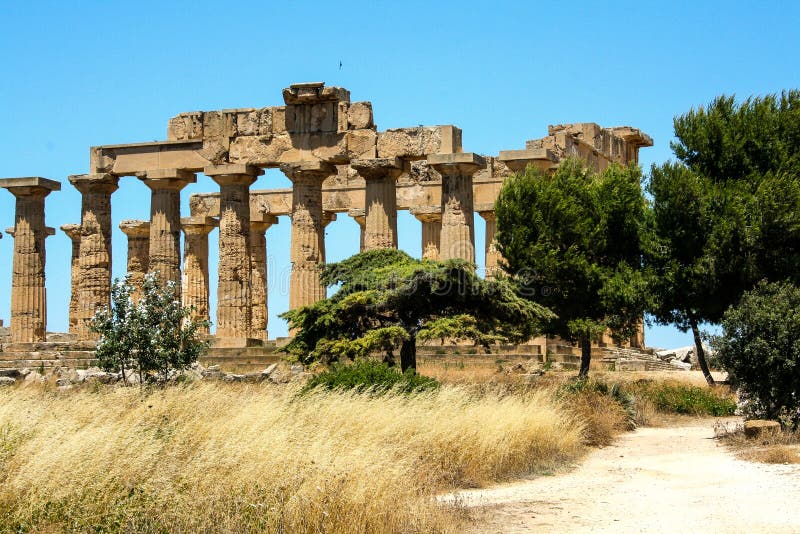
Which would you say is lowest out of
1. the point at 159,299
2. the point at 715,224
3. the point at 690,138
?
the point at 159,299

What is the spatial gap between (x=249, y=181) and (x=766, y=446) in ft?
65.1

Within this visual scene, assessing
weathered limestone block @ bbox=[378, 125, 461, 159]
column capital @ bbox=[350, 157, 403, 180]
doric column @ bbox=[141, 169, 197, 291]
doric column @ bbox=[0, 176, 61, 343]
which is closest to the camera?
weathered limestone block @ bbox=[378, 125, 461, 159]

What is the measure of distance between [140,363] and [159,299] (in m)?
1.40

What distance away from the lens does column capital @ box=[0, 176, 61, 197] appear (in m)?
37.6

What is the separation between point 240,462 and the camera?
1194cm

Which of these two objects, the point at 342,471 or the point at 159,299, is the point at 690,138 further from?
the point at 342,471

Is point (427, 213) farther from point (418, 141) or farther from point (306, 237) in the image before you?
point (418, 141)

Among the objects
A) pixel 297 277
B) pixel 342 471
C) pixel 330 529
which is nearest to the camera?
pixel 330 529

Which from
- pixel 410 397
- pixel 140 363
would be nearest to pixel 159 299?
pixel 140 363

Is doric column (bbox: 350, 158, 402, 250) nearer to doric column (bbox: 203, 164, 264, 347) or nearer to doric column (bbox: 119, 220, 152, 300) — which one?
doric column (bbox: 203, 164, 264, 347)

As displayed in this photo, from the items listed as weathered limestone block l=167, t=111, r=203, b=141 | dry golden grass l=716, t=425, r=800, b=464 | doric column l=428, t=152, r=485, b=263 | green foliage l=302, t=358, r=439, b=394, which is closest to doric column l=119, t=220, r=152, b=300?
weathered limestone block l=167, t=111, r=203, b=141

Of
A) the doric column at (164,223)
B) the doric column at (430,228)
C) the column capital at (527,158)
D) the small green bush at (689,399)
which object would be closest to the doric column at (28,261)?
the doric column at (164,223)

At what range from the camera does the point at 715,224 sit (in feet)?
84.4

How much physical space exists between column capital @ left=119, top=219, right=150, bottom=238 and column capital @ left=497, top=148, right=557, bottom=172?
Result: 17191 mm
